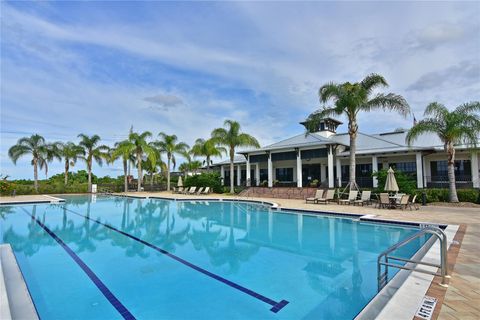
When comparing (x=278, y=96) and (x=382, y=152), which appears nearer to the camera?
(x=382, y=152)

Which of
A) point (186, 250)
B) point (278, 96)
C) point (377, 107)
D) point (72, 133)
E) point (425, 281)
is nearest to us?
point (425, 281)

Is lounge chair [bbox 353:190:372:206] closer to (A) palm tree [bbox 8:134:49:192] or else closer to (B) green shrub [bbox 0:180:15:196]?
(B) green shrub [bbox 0:180:15:196]

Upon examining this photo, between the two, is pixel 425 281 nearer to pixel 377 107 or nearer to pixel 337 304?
pixel 337 304

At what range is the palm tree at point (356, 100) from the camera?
1771 cm

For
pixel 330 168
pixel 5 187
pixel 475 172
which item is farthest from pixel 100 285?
pixel 5 187

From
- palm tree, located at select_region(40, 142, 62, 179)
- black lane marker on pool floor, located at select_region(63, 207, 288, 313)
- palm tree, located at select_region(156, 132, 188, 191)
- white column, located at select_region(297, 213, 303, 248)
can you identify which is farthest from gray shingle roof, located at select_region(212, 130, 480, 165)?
palm tree, located at select_region(40, 142, 62, 179)

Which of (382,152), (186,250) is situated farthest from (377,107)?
(186,250)

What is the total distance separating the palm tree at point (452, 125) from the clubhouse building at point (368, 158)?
8.16 feet

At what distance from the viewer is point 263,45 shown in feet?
53.9

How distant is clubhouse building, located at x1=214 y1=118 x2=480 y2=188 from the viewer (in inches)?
813

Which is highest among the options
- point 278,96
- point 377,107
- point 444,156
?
point 278,96

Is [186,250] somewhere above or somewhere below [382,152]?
below

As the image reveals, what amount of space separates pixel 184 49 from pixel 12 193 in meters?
25.5

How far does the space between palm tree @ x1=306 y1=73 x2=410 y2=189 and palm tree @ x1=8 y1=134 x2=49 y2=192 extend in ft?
115
